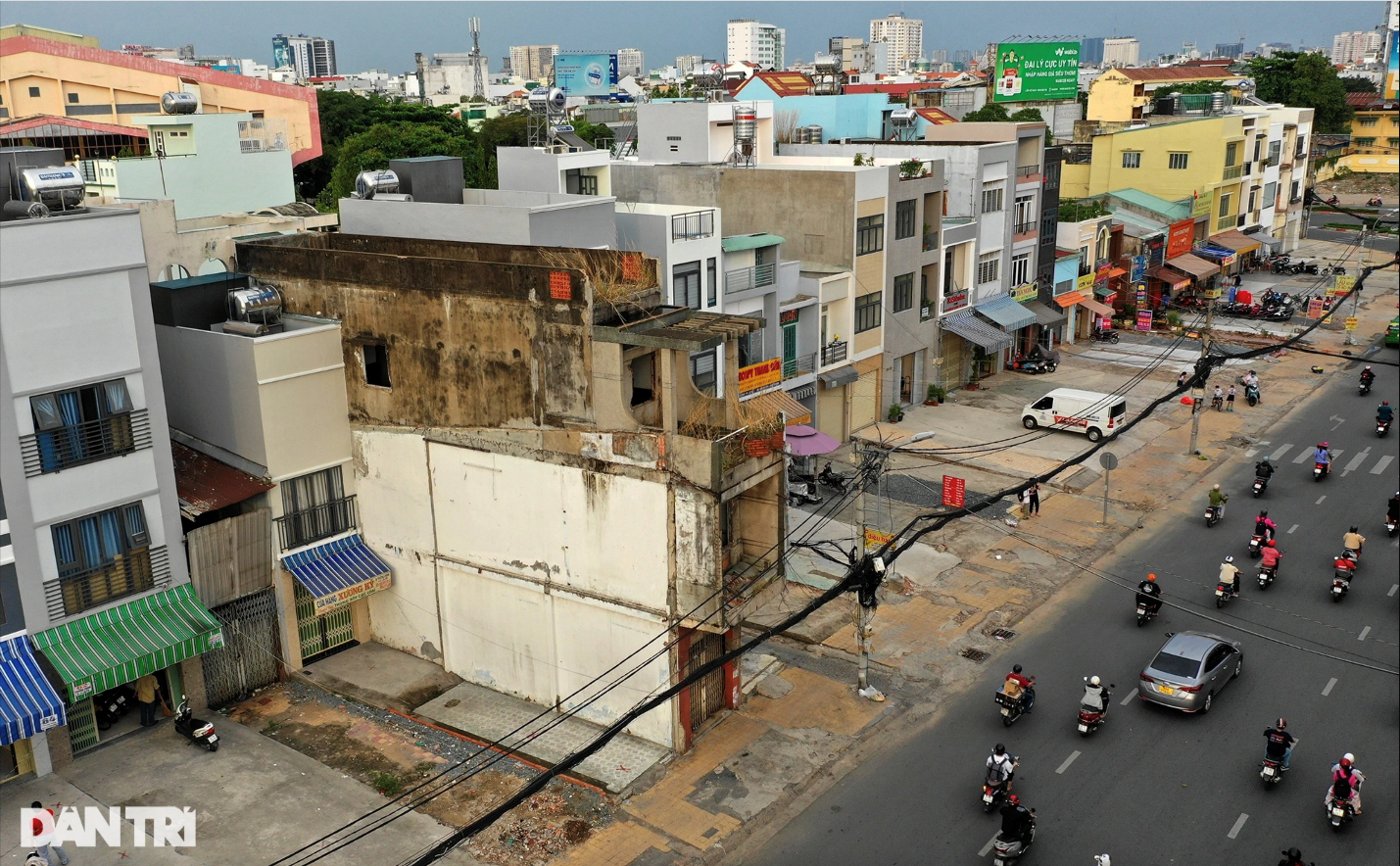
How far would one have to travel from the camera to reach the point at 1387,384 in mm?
54594

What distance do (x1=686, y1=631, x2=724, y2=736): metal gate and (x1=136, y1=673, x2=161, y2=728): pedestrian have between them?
1241cm

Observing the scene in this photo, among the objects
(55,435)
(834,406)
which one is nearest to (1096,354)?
(834,406)

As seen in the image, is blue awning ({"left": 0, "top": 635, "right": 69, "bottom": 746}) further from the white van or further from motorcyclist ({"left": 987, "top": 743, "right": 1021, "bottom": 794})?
the white van

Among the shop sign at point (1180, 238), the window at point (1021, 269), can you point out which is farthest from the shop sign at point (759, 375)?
the shop sign at point (1180, 238)

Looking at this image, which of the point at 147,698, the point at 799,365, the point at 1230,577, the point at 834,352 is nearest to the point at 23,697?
the point at 147,698

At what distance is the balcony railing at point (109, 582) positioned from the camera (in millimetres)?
24031

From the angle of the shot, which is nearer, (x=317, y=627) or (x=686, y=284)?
(x=317, y=627)

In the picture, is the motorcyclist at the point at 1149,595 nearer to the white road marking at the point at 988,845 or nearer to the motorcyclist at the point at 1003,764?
the motorcyclist at the point at 1003,764

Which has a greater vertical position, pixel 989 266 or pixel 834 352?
pixel 989 266

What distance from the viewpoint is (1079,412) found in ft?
156

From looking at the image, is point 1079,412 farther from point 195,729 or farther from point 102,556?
point 102,556

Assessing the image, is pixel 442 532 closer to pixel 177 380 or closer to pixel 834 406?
pixel 177 380

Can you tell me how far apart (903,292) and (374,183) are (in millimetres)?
24799

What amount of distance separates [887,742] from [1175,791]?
6.03 m
